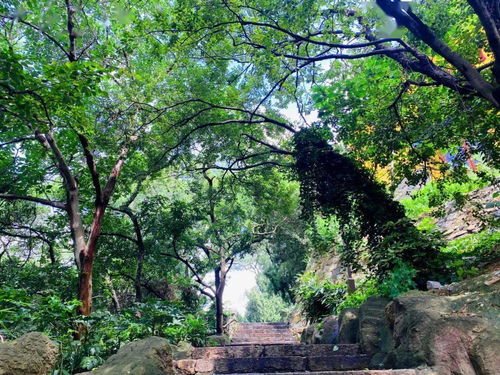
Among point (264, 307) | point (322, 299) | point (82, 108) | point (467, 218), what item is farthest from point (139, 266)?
point (264, 307)

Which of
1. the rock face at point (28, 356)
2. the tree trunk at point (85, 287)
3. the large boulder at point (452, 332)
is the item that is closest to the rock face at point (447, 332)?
the large boulder at point (452, 332)

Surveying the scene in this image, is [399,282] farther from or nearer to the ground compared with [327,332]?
farther from the ground

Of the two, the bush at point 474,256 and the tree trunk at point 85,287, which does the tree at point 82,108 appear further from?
the bush at point 474,256

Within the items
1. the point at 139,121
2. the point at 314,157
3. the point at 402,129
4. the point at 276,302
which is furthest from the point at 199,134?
the point at 276,302

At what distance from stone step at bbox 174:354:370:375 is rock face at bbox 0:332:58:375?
1.55 metres

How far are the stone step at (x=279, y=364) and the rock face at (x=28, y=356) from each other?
5.10 feet

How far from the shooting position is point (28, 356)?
270cm

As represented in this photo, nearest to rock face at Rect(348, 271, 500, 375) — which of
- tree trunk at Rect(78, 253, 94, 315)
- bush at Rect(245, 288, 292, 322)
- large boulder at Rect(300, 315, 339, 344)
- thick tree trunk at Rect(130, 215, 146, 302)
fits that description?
large boulder at Rect(300, 315, 339, 344)

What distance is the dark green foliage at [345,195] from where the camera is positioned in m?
6.83

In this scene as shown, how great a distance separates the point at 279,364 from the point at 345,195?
14.1 ft

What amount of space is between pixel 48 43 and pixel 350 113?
7606 millimetres

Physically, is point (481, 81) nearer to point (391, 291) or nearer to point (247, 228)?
point (391, 291)

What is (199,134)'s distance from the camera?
31.5 feet

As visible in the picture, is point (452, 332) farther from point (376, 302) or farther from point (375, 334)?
point (376, 302)
